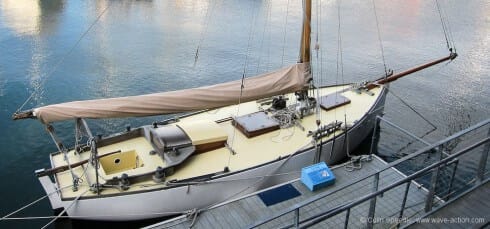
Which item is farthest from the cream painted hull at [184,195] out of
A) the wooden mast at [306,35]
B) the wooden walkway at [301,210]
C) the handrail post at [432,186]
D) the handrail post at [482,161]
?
the handrail post at [482,161]

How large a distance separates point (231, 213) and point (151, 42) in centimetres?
2662

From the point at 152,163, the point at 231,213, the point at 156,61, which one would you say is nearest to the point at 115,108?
the point at 152,163

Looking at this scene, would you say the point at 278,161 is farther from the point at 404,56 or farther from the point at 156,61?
the point at 404,56

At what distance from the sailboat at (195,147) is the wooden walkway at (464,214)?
7.08 metres

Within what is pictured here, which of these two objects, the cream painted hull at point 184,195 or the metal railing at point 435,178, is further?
the cream painted hull at point 184,195

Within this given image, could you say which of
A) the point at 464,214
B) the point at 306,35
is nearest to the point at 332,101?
the point at 306,35

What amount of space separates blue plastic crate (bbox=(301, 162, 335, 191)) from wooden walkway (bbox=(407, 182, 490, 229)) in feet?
19.2

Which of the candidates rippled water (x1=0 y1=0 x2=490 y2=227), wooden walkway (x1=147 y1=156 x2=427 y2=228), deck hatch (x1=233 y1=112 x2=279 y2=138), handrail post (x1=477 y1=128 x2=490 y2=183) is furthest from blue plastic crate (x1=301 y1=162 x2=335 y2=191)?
rippled water (x1=0 y1=0 x2=490 y2=227)

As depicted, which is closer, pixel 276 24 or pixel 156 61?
pixel 156 61

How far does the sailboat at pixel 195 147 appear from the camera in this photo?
A: 1348 centimetres

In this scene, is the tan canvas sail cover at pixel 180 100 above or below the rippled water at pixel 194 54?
above

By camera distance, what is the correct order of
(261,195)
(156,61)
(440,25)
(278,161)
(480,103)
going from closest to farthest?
(261,195)
(278,161)
(480,103)
(156,61)
(440,25)

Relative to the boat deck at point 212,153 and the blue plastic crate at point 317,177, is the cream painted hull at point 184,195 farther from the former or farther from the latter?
the blue plastic crate at point 317,177

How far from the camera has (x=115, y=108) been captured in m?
13.9
